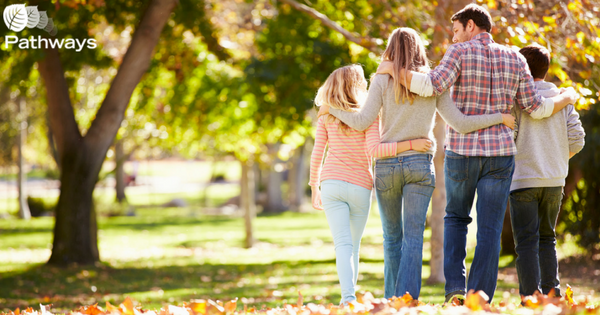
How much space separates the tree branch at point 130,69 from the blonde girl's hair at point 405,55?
248 inches

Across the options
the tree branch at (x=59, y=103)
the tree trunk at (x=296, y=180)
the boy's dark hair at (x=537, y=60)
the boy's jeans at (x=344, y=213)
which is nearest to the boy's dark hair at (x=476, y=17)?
the boy's dark hair at (x=537, y=60)

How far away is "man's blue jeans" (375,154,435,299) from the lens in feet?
12.8

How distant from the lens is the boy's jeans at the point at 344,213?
418cm

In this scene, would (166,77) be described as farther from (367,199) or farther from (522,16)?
(367,199)

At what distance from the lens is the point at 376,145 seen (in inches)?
157

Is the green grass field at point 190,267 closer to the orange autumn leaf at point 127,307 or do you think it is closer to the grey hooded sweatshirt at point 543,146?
the grey hooded sweatshirt at point 543,146

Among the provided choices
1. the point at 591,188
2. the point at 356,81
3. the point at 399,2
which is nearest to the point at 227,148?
the point at 399,2

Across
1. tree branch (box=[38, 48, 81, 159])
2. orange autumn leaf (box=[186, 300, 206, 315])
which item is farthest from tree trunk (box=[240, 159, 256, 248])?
orange autumn leaf (box=[186, 300, 206, 315])

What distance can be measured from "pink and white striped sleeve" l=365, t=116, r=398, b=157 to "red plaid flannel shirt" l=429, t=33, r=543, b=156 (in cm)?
41

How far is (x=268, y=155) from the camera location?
59.2 ft

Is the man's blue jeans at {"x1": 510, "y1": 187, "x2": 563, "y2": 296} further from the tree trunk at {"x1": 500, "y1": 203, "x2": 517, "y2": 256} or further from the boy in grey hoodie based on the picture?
the tree trunk at {"x1": 500, "y1": 203, "x2": 517, "y2": 256}

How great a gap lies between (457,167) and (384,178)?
1.57 ft

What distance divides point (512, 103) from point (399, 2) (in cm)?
520

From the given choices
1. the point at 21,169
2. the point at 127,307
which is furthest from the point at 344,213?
the point at 21,169
